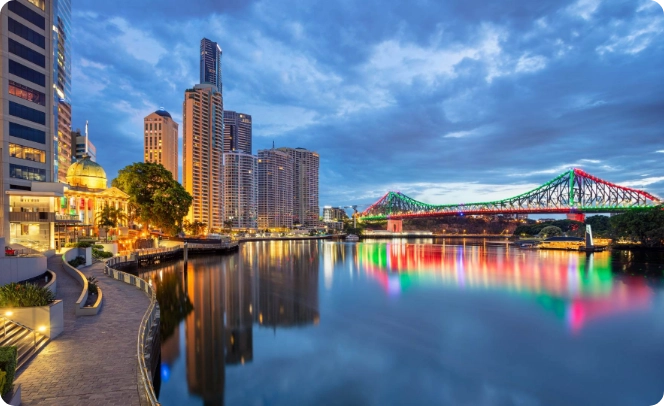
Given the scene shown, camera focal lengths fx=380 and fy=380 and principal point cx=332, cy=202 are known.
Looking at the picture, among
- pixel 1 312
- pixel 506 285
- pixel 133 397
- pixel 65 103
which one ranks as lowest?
pixel 506 285

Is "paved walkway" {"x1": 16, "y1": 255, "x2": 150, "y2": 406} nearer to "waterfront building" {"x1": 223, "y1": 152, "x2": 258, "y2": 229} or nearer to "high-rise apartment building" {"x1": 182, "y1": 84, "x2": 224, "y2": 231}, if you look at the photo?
"high-rise apartment building" {"x1": 182, "y1": 84, "x2": 224, "y2": 231}

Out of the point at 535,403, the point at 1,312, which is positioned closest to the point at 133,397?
the point at 1,312

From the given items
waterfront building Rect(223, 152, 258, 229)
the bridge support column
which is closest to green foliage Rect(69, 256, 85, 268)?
the bridge support column

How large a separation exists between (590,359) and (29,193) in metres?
47.5

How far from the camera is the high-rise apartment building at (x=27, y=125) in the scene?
36000mm

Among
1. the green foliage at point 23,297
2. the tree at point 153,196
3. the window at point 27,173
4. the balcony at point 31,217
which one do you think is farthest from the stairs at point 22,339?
the tree at point 153,196

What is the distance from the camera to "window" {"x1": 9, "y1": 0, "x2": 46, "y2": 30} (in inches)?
1441

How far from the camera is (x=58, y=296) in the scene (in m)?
19.5

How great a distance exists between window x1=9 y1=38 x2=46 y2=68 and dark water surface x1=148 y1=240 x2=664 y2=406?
2494 centimetres

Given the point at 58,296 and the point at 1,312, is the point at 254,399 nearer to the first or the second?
the point at 1,312

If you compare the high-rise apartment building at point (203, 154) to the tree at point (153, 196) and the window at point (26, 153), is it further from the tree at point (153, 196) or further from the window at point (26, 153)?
the window at point (26, 153)

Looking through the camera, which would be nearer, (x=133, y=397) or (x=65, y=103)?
(x=133, y=397)

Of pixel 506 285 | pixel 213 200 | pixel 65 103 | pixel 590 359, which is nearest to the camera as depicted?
pixel 590 359

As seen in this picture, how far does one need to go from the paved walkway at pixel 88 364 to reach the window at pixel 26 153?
28.4 meters
